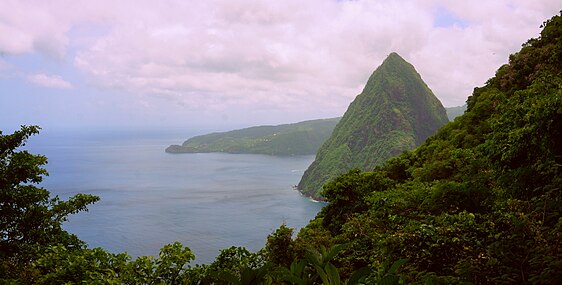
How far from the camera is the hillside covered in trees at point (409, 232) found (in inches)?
174

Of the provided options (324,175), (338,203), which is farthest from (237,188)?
(338,203)

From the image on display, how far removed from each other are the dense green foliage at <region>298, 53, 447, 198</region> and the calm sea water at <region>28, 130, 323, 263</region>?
1764cm

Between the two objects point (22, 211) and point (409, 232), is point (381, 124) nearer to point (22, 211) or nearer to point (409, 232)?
point (22, 211)

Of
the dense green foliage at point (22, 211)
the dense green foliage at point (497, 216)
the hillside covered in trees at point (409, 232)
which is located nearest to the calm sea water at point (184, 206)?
the dense green foliage at point (22, 211)

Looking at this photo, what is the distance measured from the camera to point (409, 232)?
7.89 metres

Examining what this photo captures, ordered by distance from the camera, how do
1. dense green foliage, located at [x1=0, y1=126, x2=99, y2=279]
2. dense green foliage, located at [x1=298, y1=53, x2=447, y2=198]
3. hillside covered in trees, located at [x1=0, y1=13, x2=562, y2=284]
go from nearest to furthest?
1. hillside covered in trees, located at [x1=0, y1=13, x2=562, y2=284]
2. dense green foliage, located at [x1=0, y1=126, x2=99, y2=279]
3. dense green foliage, located at [x1=298, y1=53, x2=447, y2=198]

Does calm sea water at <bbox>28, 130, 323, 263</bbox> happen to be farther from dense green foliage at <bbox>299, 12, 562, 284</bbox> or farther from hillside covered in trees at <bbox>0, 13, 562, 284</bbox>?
dense green foliage at <bbox>299, 12, 562, 284</bbox>

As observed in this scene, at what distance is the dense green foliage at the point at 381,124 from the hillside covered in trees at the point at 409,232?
112530 mm

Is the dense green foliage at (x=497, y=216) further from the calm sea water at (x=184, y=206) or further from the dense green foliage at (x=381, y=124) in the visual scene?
the dense green foliage at (x=381, y=124)

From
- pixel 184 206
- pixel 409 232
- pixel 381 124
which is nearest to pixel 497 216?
pixel 409 232

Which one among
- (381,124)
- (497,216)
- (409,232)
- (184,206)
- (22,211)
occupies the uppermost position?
(381,124)

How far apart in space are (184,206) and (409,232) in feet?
363

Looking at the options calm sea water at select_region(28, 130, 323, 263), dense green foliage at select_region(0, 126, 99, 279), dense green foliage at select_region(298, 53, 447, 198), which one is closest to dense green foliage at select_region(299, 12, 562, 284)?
dense green foliage at select_region(0, 126, 99, 279)

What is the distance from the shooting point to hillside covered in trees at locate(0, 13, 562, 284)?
443cm
